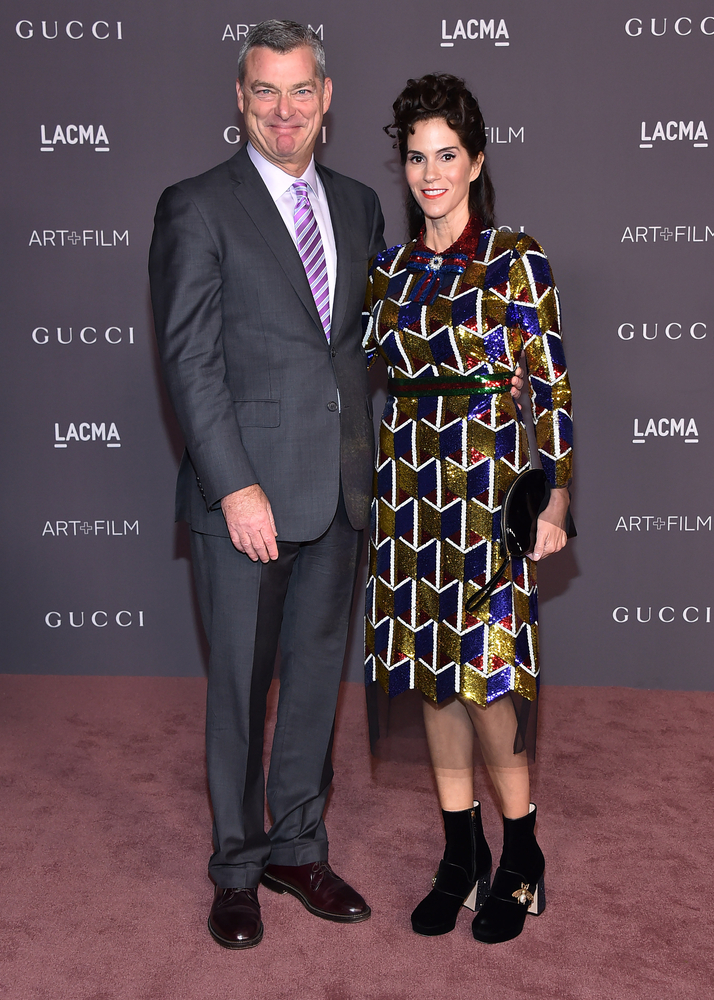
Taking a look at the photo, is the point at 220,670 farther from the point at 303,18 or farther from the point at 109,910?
the point at 303,18

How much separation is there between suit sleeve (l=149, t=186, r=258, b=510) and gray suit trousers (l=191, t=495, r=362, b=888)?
0.67 ft

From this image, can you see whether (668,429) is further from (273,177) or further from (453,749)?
(273,177)

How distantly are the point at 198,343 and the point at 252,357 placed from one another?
0.13 meters

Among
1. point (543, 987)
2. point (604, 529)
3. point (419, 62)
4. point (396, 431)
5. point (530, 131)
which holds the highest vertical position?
point (419, 62)

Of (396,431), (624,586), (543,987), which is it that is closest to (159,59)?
(396,431)

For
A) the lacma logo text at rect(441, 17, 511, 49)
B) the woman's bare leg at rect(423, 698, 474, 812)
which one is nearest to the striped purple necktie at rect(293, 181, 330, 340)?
the woman's bare leg at rect(423, 698, 474, 812)

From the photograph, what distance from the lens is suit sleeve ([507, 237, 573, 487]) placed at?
1909 millimetres

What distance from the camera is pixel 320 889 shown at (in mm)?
2160

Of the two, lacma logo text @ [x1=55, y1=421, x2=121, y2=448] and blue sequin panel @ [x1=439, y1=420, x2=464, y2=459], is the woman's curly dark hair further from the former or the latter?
lacma logo text @ [x1=55, y1=421, x2=121, y2=448]

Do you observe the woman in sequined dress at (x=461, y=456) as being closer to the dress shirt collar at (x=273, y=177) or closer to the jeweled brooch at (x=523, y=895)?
the jeweled brooch at (x=523, y=895)

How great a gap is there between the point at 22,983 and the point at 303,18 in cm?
302

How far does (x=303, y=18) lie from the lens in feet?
10.5

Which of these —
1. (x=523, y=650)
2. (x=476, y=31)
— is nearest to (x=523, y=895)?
(x=523, y=650)

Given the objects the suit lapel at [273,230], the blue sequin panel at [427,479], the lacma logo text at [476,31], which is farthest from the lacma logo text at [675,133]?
the blue sequin panel at [427,479]
